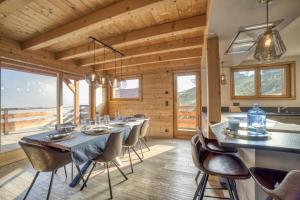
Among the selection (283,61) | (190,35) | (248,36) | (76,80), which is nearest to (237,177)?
(248,36)

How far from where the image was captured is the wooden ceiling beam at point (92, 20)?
1.86 m

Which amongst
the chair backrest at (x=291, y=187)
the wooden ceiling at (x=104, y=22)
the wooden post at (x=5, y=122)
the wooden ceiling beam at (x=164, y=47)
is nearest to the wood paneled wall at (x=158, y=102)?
the wooden ceiling beam at (x=164, y=47)

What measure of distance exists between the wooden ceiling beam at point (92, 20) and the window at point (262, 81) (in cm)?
369

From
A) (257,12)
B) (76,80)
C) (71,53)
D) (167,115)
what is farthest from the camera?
(167,115)

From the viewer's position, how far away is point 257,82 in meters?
4.18

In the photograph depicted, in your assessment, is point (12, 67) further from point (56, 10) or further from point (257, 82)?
point (257, 82)

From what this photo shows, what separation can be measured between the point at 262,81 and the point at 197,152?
3.96 meters

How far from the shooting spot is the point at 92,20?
214cm

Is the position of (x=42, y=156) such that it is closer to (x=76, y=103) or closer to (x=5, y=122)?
(x=76, y=103)

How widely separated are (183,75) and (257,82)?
204cm

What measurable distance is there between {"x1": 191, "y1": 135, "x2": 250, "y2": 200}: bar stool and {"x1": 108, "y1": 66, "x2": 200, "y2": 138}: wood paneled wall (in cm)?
329

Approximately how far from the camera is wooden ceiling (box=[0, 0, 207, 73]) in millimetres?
1946

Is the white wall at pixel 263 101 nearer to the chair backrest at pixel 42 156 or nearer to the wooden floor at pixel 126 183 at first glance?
the wooden floor at pixel 126 183

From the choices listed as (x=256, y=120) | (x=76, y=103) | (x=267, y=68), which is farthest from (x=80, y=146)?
(x=267, y=68)
